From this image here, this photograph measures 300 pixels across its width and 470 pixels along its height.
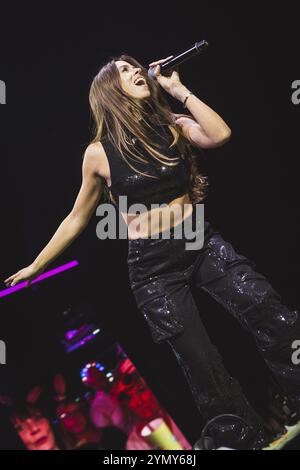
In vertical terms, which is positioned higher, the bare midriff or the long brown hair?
the long brown hair

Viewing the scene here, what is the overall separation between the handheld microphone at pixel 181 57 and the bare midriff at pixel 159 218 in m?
0.50

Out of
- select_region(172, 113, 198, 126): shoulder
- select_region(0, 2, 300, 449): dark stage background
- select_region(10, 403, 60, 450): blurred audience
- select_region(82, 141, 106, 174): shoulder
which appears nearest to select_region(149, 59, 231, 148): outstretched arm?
select_region(172, 113, 198, 126): shoulder

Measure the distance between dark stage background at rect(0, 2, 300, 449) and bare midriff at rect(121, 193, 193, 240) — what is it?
999mm

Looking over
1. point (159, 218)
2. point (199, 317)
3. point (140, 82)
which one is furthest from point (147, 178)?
point (199, 317)

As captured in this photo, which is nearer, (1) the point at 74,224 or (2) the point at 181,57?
(2) the point at 181,57

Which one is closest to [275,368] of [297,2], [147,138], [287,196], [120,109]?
[147,138]

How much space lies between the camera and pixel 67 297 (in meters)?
2.88

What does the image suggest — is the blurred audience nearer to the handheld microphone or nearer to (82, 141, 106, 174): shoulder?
(82, 141, 106, 174): shoulder

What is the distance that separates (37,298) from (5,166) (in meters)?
0.77

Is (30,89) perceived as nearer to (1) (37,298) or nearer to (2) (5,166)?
(2) (5,166)

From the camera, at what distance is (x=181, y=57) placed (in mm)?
1822

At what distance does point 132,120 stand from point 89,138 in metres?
0.92

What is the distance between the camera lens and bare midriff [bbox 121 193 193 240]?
1877mm

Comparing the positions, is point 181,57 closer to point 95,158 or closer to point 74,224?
point 95,158
